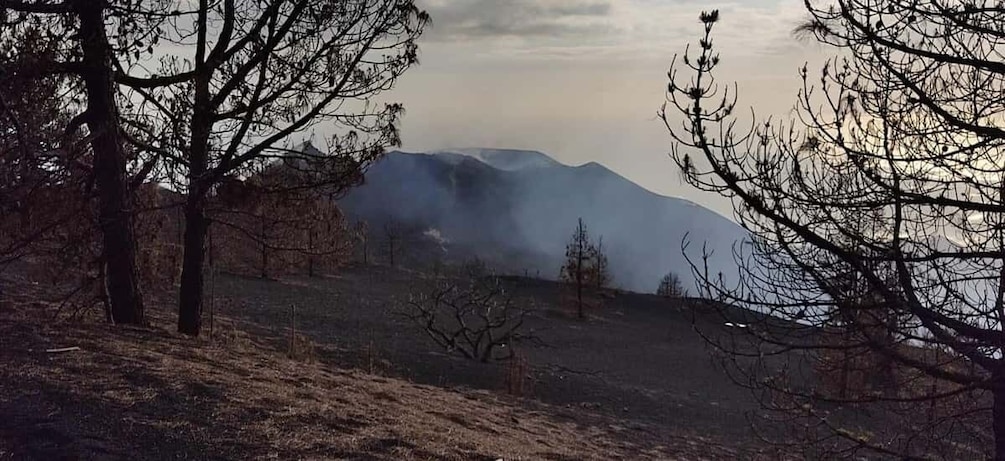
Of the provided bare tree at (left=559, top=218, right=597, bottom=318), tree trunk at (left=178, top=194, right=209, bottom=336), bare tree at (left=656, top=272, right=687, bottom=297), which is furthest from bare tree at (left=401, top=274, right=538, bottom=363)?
tree trunk at (left=178, top=194, right=209, bottom=336)

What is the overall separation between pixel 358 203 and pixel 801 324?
384 feet

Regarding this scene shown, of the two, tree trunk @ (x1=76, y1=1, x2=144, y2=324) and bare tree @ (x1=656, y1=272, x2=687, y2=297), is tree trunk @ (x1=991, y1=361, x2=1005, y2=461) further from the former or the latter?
tree trunk @ (x1=76, y1=1, x2=144, y2=324)

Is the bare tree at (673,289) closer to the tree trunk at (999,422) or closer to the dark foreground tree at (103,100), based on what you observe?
the tree trunk at (999,422)

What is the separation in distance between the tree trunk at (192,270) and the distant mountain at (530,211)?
9472cm

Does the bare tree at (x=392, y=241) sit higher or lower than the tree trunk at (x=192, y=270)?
higher

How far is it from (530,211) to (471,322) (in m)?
108

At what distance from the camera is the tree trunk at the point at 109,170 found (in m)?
8.96

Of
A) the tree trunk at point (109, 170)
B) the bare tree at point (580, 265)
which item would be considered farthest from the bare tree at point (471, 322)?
the tree trunk at point (109, 170)

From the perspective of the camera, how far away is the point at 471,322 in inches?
1281

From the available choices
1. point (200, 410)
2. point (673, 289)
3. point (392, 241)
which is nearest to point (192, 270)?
point (200, 410)

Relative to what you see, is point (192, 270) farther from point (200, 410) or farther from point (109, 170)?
point (200, 410)

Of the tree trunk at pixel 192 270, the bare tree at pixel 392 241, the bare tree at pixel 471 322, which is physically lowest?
the bare tree at pixel 471 322

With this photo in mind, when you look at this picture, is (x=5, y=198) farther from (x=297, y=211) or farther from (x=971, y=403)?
(x=971, y=403)

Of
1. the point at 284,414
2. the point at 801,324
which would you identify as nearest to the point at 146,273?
the point at 284,414
